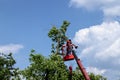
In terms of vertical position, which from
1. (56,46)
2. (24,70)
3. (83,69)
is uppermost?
(56,46)

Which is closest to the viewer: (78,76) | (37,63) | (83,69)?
(83,69)

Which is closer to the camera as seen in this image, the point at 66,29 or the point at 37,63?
the point at 37,63

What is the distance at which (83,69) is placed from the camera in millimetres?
53031

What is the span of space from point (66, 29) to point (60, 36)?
2.17 metres

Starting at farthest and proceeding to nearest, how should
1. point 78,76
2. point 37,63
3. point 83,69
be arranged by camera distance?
point 78,76
point 37,63
point 83,69

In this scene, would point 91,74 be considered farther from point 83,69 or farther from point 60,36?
point 83,69

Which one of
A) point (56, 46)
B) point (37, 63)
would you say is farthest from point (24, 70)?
point (56, 46)

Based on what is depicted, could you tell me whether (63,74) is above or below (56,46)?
below

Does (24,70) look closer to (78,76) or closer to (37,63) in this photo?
(37,63)

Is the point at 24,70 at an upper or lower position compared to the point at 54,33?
lower

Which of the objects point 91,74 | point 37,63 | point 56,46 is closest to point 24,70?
point 37,63

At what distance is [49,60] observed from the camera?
214 ft

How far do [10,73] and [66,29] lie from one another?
11968 mm

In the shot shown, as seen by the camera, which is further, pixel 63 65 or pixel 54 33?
pixel 54 33
